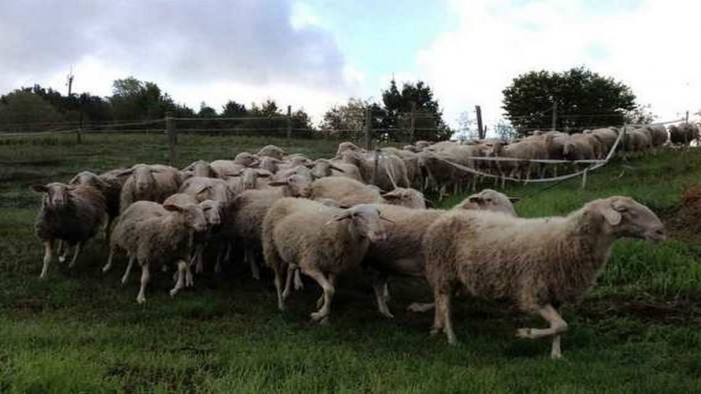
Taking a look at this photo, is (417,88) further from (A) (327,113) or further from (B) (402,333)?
(B) (402,333)

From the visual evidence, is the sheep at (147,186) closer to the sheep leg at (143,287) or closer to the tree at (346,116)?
the sheep leg at (143,287)

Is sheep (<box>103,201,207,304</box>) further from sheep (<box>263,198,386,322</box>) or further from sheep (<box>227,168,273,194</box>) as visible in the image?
sheep (<box>227,168,273,194</box>)

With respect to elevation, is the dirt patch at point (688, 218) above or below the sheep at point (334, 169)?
below

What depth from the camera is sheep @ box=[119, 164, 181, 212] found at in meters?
12.0

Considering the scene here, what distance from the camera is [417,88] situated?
169ft

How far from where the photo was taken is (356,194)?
10.7 meters

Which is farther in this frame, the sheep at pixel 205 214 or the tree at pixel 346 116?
the tree at pixel 346 116

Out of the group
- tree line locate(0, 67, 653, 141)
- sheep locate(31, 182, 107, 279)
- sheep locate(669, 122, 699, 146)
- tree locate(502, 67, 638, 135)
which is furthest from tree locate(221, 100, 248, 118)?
sheep locate(31, 182, 107, 279)

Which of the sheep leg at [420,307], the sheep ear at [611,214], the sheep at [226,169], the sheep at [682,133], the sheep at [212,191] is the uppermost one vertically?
the sheep at [682,133]

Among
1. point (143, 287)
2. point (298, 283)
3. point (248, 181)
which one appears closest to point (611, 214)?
point (298, 283)

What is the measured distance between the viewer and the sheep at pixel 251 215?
1025 centimetres

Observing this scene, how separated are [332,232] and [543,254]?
2469 mm

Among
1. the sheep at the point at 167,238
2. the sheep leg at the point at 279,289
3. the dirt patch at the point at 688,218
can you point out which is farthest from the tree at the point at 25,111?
the dirt patch at the point at 688,218

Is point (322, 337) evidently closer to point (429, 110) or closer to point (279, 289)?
point (279, 289)
